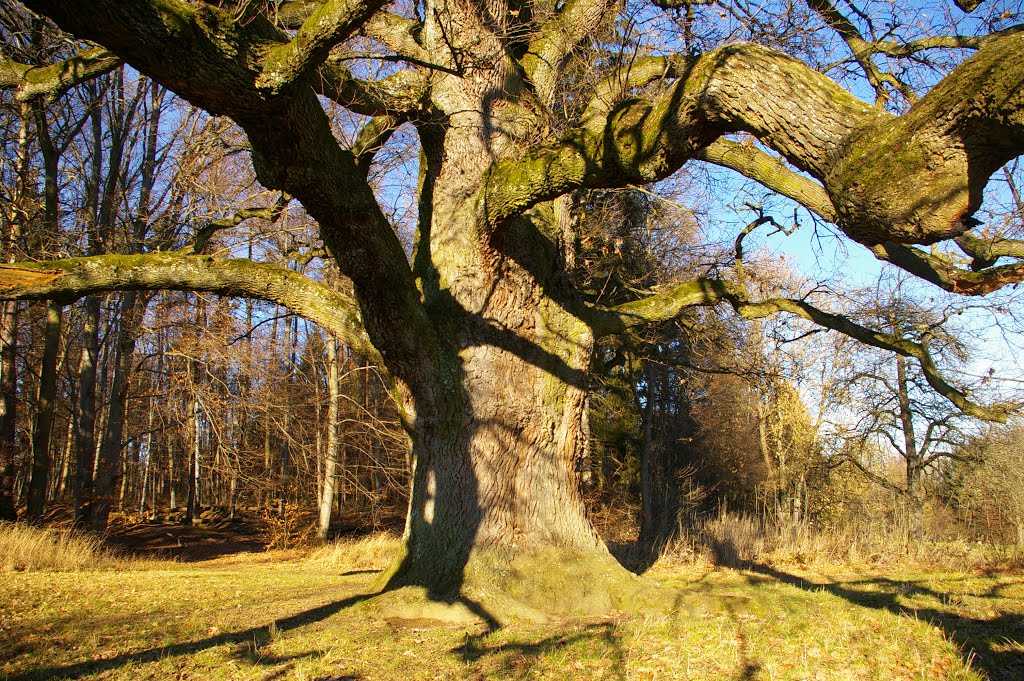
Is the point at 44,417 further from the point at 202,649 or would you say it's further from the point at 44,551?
the point at 202,649

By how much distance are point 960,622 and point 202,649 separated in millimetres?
5968

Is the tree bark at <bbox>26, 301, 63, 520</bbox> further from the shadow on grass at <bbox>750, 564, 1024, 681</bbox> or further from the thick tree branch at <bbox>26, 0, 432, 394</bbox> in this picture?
the shadow on grass at <bbox>750, 564, 1024, 681</bbox>

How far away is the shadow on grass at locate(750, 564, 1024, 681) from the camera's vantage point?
13.2 feet

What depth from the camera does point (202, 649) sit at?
15.1 ft

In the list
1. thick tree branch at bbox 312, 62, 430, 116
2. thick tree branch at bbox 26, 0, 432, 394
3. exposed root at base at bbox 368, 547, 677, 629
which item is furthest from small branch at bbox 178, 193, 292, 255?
exposed root at base at bbox 368, 547, 677, 629

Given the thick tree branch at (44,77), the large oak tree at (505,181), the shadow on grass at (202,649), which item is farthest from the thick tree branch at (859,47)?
the thick tree branch at (44,77)

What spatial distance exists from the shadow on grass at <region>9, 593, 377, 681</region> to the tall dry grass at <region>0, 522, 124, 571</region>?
484 cm

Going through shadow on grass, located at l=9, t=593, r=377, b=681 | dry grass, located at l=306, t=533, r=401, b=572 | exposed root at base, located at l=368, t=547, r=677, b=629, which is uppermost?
exposed root at base, located at l=368, t=547, r=677, b=629

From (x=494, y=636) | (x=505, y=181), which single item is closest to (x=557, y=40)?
(x=505, y=181)

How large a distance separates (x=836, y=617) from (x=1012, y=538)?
850cm

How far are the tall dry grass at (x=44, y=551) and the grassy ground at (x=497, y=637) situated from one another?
1.20m

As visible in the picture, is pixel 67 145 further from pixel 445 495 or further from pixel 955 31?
pixel 955 31

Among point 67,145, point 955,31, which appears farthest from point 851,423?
point 67,145

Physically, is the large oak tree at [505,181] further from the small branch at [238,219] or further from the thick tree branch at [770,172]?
the small branch at [238,219]
